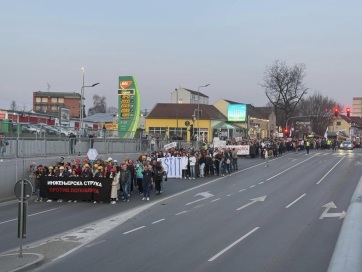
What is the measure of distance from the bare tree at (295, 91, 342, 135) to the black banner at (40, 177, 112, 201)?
114m

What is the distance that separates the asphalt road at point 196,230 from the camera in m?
11.2

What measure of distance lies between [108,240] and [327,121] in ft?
425

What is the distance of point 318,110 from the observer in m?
139

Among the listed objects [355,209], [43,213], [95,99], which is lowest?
[43,213]

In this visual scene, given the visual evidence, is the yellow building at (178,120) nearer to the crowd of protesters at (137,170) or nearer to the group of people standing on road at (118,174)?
the crowd of protesters at (137,170)

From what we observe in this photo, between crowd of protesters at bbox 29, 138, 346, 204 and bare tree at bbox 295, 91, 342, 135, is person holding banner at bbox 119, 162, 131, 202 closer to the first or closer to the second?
crowd of protesters at bbox 29, 138, 346, 204

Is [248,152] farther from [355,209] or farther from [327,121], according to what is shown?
[327,121]

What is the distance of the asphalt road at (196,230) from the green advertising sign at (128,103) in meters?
15.4

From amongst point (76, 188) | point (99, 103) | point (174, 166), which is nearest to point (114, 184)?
point (76, 188)

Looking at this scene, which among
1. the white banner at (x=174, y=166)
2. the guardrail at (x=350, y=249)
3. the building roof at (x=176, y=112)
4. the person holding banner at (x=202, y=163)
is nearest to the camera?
the guardrail at (x=350, y=249)

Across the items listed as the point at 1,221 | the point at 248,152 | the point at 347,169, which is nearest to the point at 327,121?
the point at 248,152

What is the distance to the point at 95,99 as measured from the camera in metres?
166

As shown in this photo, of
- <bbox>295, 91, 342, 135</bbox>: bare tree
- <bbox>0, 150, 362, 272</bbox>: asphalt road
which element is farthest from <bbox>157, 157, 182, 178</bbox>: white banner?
<bbox>295, 91, 342, 135</bbox>: bare tree

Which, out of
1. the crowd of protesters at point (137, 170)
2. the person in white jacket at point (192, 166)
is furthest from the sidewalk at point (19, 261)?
the person in white jacket at point (192, 166)
